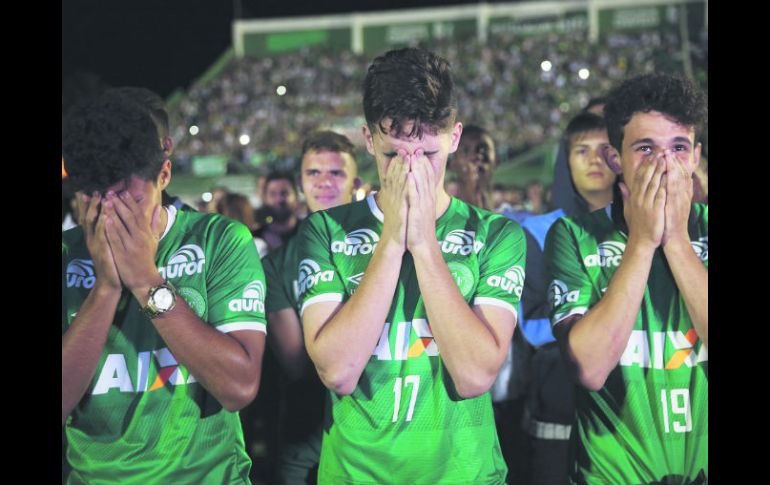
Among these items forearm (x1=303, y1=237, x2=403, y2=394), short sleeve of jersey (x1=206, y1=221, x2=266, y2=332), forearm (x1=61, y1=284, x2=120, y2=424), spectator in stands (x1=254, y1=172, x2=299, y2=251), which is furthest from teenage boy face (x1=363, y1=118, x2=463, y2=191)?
spectator in stands (x1=254, y1=172, x2=299, y2=251)

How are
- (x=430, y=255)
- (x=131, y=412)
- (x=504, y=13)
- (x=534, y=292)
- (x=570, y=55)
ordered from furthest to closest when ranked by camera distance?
(x=504, y=13), (x=570, y=55), (x=534, y=292), (x=131, y=412), (x=430, y=255)

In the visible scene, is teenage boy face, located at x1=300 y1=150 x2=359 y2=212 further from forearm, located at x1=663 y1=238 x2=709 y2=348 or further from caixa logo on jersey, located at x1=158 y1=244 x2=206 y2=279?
forearm, located at x1=663 y1=238 x2=709 y2=348

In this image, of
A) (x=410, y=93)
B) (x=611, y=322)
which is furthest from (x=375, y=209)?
(x=611, y=322)

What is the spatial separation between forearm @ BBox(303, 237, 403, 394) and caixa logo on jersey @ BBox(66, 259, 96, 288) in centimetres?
83

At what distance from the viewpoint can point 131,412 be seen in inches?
111

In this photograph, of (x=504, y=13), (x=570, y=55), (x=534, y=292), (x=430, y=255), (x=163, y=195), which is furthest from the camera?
(x=504, y=13)

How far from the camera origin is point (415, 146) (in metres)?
2.69

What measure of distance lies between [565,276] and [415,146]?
78 centimetres

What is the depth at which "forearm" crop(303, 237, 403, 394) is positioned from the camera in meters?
2.55

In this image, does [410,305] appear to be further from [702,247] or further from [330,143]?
[330,143]
